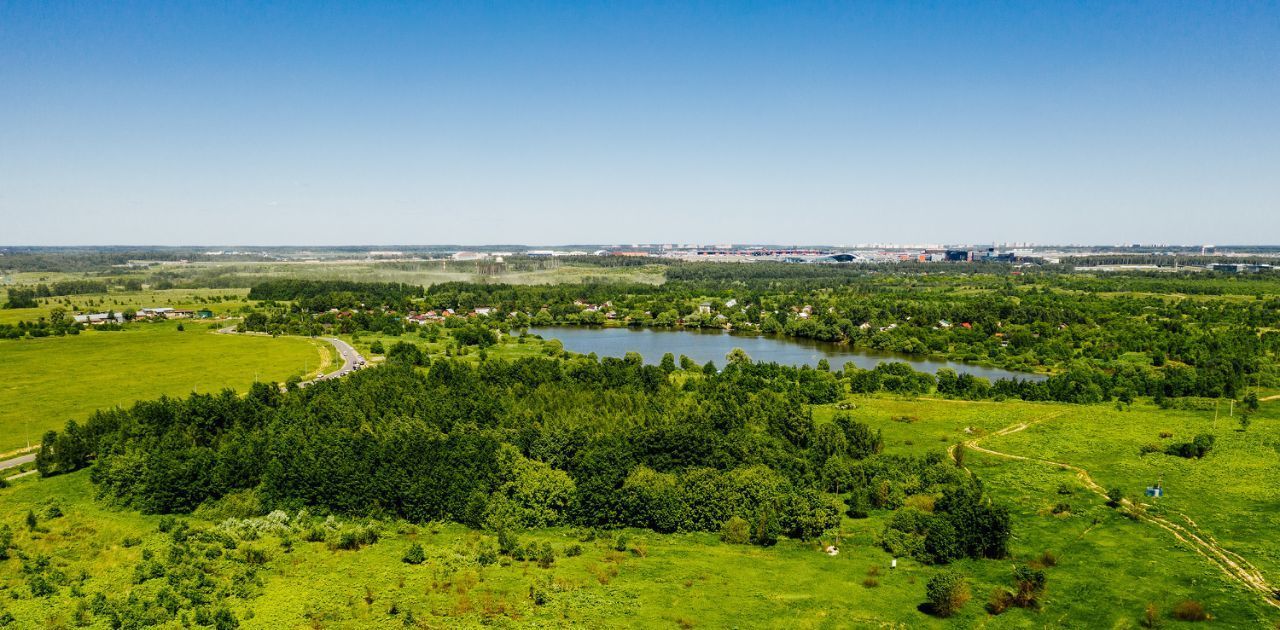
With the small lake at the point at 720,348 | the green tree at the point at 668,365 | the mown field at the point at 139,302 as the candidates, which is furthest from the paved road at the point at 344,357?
the mown field at the point at 139,302

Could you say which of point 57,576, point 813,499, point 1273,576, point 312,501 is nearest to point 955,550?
point 813,499

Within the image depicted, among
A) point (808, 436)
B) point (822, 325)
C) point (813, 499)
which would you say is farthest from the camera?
point (822, 325)

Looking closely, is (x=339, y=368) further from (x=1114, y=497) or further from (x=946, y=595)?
(x=1114, y=497)

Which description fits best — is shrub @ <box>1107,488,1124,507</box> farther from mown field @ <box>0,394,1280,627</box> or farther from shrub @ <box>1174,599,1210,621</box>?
shrub @ <box>1174,599,1210,621</box>

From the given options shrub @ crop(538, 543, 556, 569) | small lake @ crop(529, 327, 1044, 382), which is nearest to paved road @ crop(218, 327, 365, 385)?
small lake @ crop(529, 327, 1044, 382)

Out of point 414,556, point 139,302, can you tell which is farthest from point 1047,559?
point 139,302

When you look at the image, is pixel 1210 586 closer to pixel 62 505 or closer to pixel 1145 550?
pixel 1145 550
